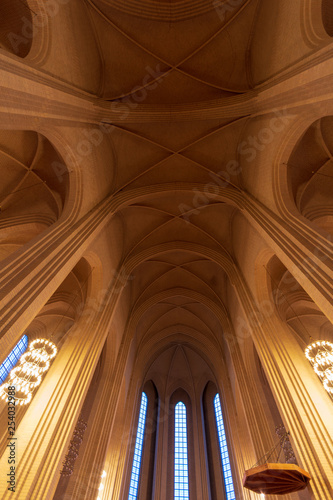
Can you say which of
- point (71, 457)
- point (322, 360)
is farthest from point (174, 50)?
point (71, 457)

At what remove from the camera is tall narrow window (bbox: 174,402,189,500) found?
44.5ft

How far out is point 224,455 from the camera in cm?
1418

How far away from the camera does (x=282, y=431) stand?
7516mm

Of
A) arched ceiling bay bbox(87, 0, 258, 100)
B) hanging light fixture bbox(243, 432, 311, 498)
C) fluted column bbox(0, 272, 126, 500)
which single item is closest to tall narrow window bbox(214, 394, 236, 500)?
hanging light fixture bbox(243, 432, 311, 498)

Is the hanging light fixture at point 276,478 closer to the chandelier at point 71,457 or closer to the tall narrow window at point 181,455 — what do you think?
the chandelier at point 71,457

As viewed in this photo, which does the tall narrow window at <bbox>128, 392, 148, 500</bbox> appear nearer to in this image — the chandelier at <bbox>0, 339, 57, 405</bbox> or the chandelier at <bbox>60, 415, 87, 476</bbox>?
the chandelier at <bbox>60, 415, 87, 476</bbox>

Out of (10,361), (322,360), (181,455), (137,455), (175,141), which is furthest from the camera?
(181,455)

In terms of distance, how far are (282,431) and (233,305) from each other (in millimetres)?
6699

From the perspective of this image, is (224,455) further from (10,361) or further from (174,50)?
(174,50)

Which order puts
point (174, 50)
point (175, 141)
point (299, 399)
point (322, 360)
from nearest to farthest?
point (299, 399), point (322, 360), point (174, 50), point (175, 141)

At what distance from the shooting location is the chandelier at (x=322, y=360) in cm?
693

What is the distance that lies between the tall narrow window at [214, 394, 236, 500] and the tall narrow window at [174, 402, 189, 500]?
6.65ft

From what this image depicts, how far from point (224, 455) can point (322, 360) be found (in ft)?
33.5

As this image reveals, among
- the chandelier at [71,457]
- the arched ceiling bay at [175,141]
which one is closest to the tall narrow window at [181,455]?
the arched ceiling bay at [175,141]
